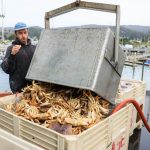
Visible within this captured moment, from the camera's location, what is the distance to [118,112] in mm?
2764

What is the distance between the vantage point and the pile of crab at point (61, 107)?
2578mm

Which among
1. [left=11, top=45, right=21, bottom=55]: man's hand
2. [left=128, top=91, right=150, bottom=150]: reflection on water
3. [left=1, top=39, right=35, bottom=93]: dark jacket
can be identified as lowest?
[left=128, top=91, right=150, bottom=150]: reflection on water

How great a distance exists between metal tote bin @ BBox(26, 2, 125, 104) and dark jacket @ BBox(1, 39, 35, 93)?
0.57 meters

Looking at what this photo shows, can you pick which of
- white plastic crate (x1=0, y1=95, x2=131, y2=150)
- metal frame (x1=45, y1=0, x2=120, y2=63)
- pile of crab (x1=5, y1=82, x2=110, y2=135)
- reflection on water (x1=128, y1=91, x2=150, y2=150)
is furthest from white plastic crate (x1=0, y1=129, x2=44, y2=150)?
reflection on water (x1=128, y1=91, x2=150, y2=150)

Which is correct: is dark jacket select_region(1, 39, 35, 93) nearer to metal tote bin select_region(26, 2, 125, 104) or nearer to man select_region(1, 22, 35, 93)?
man select_region(1, 22, 35, 93)

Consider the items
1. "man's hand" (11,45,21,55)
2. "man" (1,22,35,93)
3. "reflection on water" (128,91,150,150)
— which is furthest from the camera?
"reflection on water" (128,91,150,150)

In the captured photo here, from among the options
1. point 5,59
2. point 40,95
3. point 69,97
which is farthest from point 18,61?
point 69,97

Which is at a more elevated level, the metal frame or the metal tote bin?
the metal frame

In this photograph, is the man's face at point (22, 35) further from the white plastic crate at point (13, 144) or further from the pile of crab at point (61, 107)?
the white plastic crate at point (13, 144)

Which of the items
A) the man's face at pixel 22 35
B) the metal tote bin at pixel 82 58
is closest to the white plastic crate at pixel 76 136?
the metal tote bin at pixel 82 58

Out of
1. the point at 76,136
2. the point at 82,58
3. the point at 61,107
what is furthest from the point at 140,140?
the point at 76,136

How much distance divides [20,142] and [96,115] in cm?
103

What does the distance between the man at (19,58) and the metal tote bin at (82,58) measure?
1.86 feet

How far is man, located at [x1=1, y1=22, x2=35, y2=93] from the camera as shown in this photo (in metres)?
3.85
